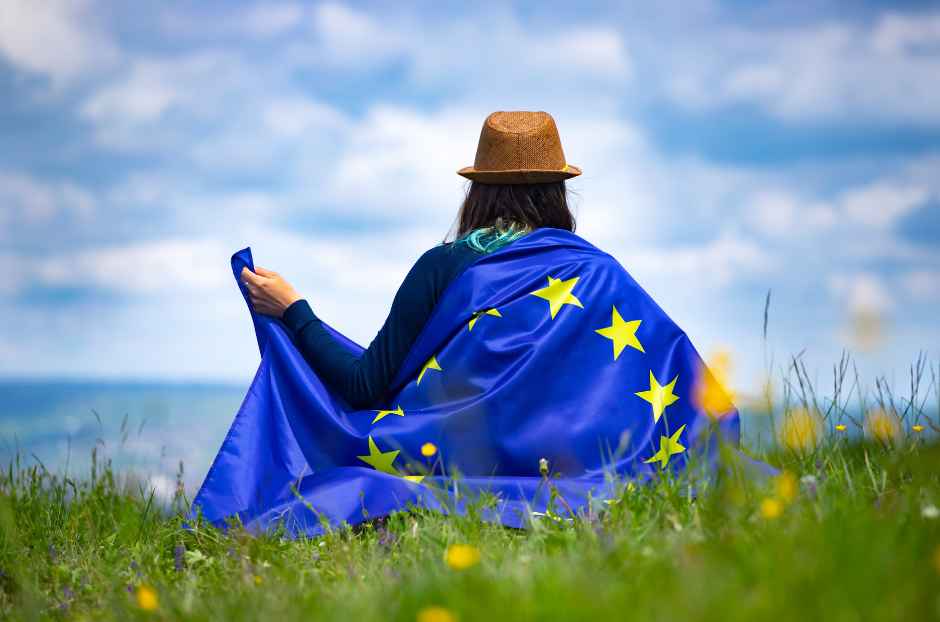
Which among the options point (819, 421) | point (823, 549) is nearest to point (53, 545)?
point (823, 549)

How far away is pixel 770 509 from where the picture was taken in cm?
157

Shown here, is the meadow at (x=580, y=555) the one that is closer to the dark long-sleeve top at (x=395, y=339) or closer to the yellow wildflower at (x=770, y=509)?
the yellow wildflower at (x=770, y=509)

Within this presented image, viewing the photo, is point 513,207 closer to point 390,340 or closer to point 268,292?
point 390,340

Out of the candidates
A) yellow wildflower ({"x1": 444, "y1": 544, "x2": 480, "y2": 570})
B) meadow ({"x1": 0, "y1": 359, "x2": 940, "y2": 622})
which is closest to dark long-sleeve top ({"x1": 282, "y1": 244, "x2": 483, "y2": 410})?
meadow ({"x1": 0, "y1": 359, "x2": 940, "y2": 622})

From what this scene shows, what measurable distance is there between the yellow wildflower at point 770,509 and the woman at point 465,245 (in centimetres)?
159

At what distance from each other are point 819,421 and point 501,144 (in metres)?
1.83

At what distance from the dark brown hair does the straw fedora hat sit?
4 centimetres

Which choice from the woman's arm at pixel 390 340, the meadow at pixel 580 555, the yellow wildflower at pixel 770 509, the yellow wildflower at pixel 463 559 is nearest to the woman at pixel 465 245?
the woman's arm at pixel 390 340

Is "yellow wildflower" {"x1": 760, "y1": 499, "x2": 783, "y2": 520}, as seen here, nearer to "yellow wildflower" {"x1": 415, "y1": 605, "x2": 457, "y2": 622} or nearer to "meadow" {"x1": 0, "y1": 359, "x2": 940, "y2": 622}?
"meadow" {"x1": 0, "y1": 359, "x2": 940, "y2": 622}

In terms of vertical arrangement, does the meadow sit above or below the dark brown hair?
below

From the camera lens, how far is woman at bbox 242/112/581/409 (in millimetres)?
2938

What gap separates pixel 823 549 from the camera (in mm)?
1397

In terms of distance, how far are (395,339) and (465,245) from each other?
53cm

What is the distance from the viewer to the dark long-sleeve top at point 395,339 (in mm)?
2924
